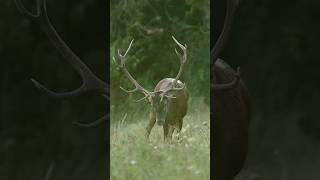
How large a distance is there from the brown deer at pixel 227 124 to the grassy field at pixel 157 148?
0.50 metres

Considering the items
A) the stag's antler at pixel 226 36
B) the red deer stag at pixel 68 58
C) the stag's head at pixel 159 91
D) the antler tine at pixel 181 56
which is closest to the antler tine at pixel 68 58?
the red deer stag at pixel 68 58

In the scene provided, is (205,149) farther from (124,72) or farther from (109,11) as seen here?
(109,11)

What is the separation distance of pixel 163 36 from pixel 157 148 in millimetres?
597

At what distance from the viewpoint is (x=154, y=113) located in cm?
441

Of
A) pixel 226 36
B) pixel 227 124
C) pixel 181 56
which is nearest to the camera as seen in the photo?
pixel 181 56

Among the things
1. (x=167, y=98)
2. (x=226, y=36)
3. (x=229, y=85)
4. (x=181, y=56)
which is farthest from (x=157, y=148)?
(x=226, y=36)

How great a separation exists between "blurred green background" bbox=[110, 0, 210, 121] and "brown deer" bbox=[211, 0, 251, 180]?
0.46 m

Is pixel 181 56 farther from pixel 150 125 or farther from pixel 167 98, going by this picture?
pixel 150 125

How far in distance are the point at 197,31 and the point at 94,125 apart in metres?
0.92

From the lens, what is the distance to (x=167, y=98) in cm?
443

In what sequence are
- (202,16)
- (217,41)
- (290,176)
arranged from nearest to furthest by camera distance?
(202,16), (217,41), (290,176)

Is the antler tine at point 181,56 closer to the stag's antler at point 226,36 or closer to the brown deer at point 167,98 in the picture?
the brown deer at point 167,98

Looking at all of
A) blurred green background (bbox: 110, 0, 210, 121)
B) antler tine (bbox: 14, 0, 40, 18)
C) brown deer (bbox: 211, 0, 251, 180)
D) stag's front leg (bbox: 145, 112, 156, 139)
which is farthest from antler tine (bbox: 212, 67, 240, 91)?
antler tine (bbox: 14, 0, 40, 18)

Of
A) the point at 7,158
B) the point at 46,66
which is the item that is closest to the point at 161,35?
the point at 46,66
